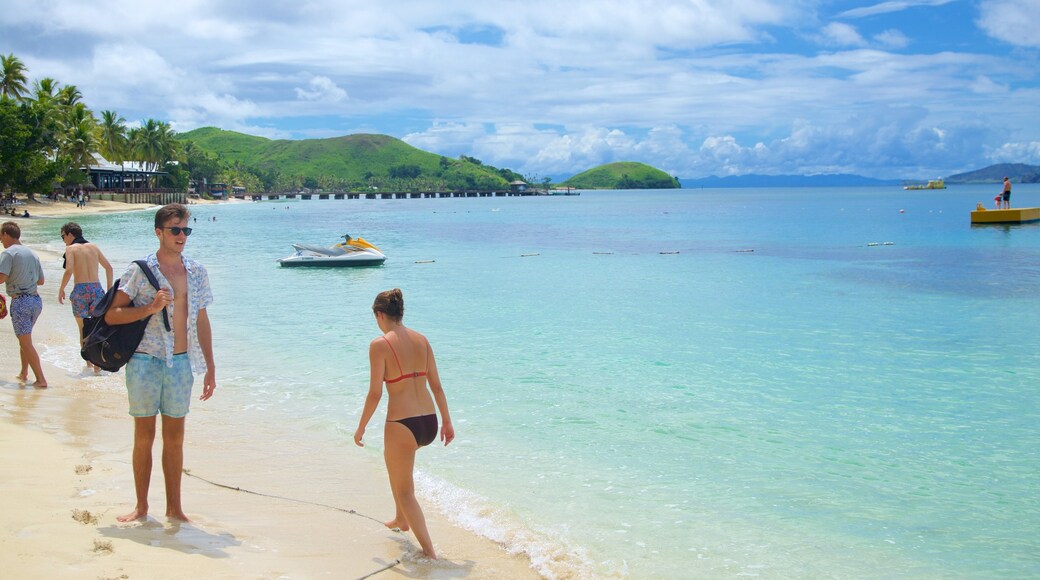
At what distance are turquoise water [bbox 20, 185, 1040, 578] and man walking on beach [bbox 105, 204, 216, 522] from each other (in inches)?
92.5

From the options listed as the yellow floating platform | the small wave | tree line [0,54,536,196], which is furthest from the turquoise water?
tree line [0,54,536,196]

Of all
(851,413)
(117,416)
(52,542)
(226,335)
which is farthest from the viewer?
(226,335)

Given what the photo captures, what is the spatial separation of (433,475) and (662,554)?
2.42 metres

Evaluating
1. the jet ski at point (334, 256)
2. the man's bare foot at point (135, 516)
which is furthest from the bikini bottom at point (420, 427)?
the jet ski at point (334, 256)

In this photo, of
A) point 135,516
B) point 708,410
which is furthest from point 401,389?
point 708,410

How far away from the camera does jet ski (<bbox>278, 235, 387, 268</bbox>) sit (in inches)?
1141

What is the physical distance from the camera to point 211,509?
5801 mm

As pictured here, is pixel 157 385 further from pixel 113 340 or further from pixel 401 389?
pixel 401 389

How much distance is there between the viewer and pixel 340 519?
232 inches

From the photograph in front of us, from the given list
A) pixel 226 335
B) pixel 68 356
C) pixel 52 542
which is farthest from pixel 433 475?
pixel 226 335

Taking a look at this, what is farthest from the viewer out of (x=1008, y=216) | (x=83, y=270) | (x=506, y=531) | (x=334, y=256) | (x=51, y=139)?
(x=51, y=139)

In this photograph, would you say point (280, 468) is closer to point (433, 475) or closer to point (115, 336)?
point (433, 475)

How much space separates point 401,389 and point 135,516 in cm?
196

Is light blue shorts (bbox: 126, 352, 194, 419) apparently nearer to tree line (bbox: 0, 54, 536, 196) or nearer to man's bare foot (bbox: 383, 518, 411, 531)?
man's bare foot (bbox: 383, 518, 411, 531)
